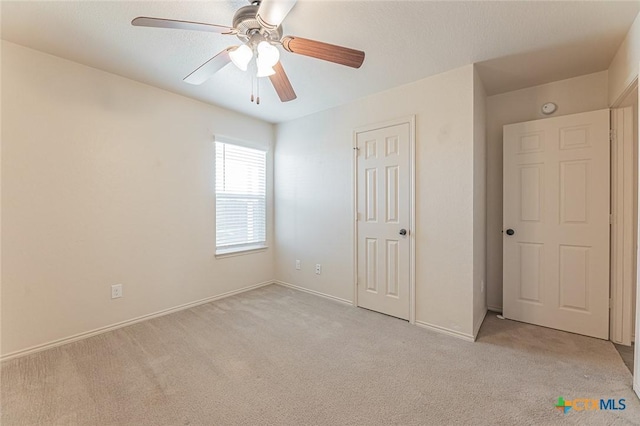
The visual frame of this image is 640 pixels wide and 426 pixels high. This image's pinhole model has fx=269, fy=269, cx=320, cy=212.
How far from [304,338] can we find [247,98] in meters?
2.65

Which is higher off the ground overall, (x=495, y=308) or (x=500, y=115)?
(x=500, y=115)

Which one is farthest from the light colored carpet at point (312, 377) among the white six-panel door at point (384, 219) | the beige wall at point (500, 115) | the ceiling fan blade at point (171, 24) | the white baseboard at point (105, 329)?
the ceiling fan blade at point (171, 24)

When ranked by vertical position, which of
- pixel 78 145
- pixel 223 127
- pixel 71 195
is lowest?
pixel 71 195

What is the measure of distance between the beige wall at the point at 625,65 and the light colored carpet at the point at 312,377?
2076 mm

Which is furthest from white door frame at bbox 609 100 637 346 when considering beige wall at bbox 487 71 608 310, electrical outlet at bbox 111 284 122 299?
electrical outlet at bbox 111 284 122 299

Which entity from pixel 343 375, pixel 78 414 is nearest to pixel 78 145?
pixel 78 414

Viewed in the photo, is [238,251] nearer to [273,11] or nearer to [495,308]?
[273,11]

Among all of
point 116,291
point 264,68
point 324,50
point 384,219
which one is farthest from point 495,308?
point 116,291

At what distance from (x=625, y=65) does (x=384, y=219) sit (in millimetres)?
2175

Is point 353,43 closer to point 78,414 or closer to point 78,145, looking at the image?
point 78,145

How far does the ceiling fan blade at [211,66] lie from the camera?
1680mm

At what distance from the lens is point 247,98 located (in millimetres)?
3123

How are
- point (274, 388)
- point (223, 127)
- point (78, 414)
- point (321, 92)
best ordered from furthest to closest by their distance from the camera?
point (223, 127) < point (321, 92) < point (274, 388) < point (78, 414)

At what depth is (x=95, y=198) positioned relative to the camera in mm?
2498
